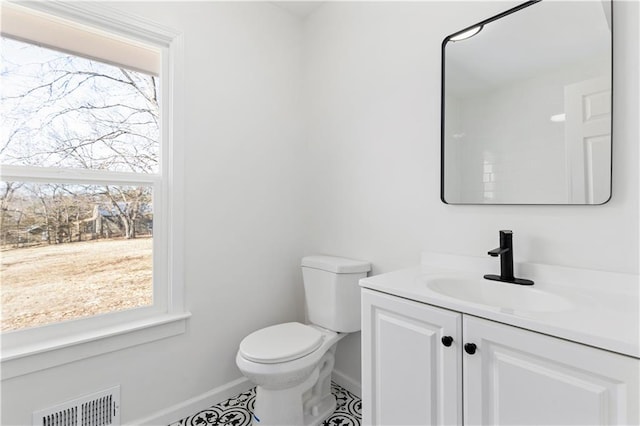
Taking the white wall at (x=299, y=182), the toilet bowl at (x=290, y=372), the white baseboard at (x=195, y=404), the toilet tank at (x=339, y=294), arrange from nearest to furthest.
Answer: the white wall at (x=299, y=182) → the toilet bowl at (x=290, y=372) → the white baseboard at (x=195, y=404) → the toilet tank at (x=339, y=294)

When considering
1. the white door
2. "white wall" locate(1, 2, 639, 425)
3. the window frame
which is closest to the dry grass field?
the window frame

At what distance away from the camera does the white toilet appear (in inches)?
55.9

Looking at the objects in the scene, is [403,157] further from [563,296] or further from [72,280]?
[72,280]

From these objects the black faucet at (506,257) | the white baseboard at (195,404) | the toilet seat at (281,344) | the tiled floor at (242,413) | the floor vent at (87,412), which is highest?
the black faucet at (506,257)

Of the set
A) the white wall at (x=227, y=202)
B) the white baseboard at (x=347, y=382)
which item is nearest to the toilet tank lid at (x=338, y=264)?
the white wall at (x=227, y=202)

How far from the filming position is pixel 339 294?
5.64ft

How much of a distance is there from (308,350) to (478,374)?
0.81 metres

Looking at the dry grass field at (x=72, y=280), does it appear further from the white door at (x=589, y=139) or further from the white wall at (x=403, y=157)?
the white door at (x=589, y=139)

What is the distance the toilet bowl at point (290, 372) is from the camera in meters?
1.40

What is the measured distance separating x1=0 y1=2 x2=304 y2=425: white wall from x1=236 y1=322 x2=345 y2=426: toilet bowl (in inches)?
13.6

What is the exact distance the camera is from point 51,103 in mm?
1384

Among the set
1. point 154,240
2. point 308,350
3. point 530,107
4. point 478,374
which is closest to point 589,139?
point 530,107

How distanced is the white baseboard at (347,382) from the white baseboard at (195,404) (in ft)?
1.72

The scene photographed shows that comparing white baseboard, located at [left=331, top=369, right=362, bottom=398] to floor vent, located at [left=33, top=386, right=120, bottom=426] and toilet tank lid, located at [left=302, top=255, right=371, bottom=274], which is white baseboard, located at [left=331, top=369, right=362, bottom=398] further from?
floor vent, located at [left=33, top=386, right=120, bottom=426]
